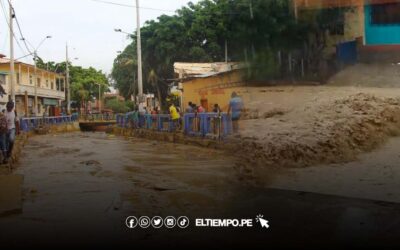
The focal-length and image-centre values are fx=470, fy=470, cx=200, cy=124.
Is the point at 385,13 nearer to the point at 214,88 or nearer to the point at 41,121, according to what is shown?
the point at 214,88

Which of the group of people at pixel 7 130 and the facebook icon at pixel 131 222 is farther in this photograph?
the group of people at pixel 7 130

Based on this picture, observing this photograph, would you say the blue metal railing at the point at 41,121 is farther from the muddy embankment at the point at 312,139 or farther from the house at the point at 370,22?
the house at the point at 370,22

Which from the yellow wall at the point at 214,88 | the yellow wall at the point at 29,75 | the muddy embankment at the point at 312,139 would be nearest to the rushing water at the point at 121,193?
the muddy embankment at the point at 312,139

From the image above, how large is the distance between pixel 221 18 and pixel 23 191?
143cm

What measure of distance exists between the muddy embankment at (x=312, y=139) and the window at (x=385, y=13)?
1.29ft

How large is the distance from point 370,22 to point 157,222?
1.32 m

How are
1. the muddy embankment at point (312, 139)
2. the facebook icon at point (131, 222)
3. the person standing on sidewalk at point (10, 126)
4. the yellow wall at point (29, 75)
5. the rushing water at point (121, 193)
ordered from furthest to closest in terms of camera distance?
the yellow wall at point (29, 75), the person standing on sidewalk at point (10, 126), the muddy embankment at point (312, 139), the rushing water at point (121, 193), the facebook icon at point (131, 222)

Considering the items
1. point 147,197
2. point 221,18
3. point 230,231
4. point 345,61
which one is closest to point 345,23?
point 345,61

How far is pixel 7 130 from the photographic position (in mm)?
5902

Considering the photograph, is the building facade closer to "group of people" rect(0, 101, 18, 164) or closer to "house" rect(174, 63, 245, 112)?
"house" rect(174, 63, 245, 112)

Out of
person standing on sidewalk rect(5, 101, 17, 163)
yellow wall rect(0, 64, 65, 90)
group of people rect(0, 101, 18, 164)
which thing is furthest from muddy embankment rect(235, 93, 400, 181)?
yellow wall rect(0, 64, 65, 90)

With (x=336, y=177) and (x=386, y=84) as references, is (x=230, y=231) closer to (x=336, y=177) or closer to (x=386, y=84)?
(x=336, y=177)

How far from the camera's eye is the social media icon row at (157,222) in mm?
1939

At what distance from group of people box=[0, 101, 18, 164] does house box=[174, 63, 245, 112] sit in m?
3.75
